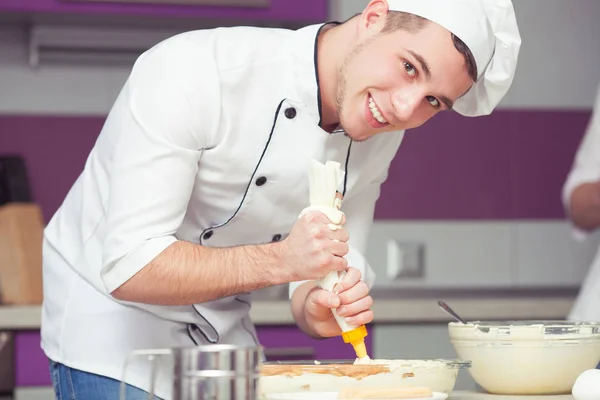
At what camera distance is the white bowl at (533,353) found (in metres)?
1.13

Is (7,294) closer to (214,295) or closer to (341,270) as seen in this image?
(214,295)

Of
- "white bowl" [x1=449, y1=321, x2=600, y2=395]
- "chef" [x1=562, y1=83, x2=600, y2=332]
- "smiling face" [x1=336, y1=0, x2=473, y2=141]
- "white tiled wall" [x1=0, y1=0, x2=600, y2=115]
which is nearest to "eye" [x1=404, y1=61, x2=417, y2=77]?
"smiling face" [x1=336, y1=0, x2=473, y2=141]

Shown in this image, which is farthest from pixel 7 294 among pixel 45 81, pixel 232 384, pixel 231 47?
pixel 232 384

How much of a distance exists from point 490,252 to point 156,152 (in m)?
1.81

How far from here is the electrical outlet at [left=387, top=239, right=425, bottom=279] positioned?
2.80 m

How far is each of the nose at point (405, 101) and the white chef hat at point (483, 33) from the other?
10 centimetres

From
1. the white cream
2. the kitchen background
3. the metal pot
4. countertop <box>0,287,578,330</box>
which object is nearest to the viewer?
Result: the metal pot

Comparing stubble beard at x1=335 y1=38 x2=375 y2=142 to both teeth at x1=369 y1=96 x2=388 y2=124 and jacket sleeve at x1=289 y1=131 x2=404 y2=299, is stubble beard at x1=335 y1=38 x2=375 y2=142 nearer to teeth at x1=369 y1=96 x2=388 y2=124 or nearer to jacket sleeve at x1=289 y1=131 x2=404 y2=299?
teeth at x1=369 y1=96 x2=388 y2=124

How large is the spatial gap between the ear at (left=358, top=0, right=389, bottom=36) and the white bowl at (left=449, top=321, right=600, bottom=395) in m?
0.45

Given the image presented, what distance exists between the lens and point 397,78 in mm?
1275

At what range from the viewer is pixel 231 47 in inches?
54.5

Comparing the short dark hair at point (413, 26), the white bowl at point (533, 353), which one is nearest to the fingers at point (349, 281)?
the white bowl at point (533, 353)

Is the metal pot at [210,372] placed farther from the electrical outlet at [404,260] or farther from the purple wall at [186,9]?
the electrical outlet at [404,260]

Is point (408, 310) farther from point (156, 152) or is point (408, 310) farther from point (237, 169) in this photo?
point (156, 152)
